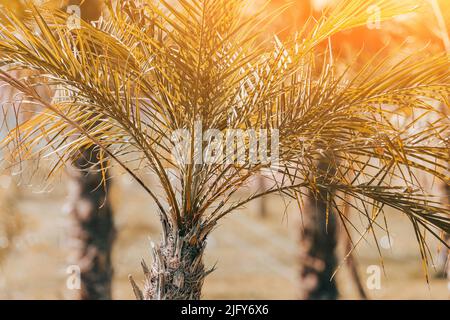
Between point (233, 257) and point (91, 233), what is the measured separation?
29363mm

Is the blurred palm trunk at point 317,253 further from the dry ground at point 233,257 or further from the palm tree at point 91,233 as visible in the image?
the dry ground at point 233,257

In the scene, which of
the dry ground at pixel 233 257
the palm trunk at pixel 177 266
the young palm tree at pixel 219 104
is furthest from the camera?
the dry ground at pixel 233 257

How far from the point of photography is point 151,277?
4859mm

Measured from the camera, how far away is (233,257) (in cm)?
3734

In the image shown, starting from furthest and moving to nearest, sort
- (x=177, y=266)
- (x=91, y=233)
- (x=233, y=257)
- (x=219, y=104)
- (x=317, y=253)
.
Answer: (x=233, y=257)
(x=317, y=253)
(x=91, y=233)
(x=177, y=266)
(x=219, y=104)

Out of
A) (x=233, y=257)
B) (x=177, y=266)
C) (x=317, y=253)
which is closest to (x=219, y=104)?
(x=177, y=266)

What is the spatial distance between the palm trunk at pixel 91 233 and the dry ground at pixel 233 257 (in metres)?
20.3

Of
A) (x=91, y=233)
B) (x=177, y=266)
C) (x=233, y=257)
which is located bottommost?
(x=177, y=266)

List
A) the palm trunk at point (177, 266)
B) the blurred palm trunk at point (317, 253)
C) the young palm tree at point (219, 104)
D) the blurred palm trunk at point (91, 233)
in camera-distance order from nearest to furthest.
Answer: the young palm tree at point (219, 104)
the palm trunk at point (177, 266)
the blurred palm trunk at point (91, 233)
the blurred palm trunk at point (317, 253)

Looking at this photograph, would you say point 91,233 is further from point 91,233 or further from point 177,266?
point 177,266

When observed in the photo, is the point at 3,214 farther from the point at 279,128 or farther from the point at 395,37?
the point at 279,128

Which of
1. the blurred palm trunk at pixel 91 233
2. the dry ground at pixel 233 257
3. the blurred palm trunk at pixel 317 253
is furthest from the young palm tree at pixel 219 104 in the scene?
the dry ground at pixel 233 257

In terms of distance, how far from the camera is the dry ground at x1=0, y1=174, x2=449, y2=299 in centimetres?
3142

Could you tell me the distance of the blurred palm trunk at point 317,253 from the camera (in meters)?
9.53
